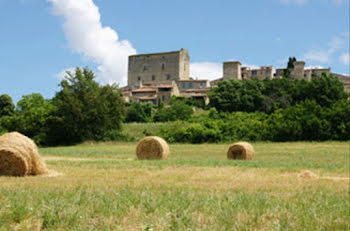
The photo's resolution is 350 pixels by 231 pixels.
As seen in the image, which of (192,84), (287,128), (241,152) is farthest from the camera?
(192,84)

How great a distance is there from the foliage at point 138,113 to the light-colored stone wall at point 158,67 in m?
34.3

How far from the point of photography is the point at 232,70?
355 feet

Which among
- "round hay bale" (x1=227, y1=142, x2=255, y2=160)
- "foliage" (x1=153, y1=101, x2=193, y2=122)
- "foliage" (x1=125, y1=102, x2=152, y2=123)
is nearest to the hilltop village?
"foliage" (x1=125, y1=102, x2=152, y2=123)

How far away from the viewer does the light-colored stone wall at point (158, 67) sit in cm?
11431

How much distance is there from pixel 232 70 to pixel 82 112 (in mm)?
65316

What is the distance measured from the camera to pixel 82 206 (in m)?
6.03

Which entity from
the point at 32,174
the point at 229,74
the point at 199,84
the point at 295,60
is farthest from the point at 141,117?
the point at 32,174

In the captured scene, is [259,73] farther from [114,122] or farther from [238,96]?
[114,122]

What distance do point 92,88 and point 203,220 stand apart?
48.5 meters

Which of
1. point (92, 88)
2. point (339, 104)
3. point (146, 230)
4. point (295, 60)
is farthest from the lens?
point (295, 60)

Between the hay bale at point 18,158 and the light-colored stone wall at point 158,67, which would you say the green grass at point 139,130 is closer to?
the hay bale at point 18,158

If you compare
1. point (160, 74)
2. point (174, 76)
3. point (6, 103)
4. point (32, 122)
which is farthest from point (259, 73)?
point (32, 122)

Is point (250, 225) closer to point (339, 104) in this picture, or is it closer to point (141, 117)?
point (339, 104)

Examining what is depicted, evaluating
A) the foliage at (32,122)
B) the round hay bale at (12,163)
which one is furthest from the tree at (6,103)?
the round hay bale at (12,163)
